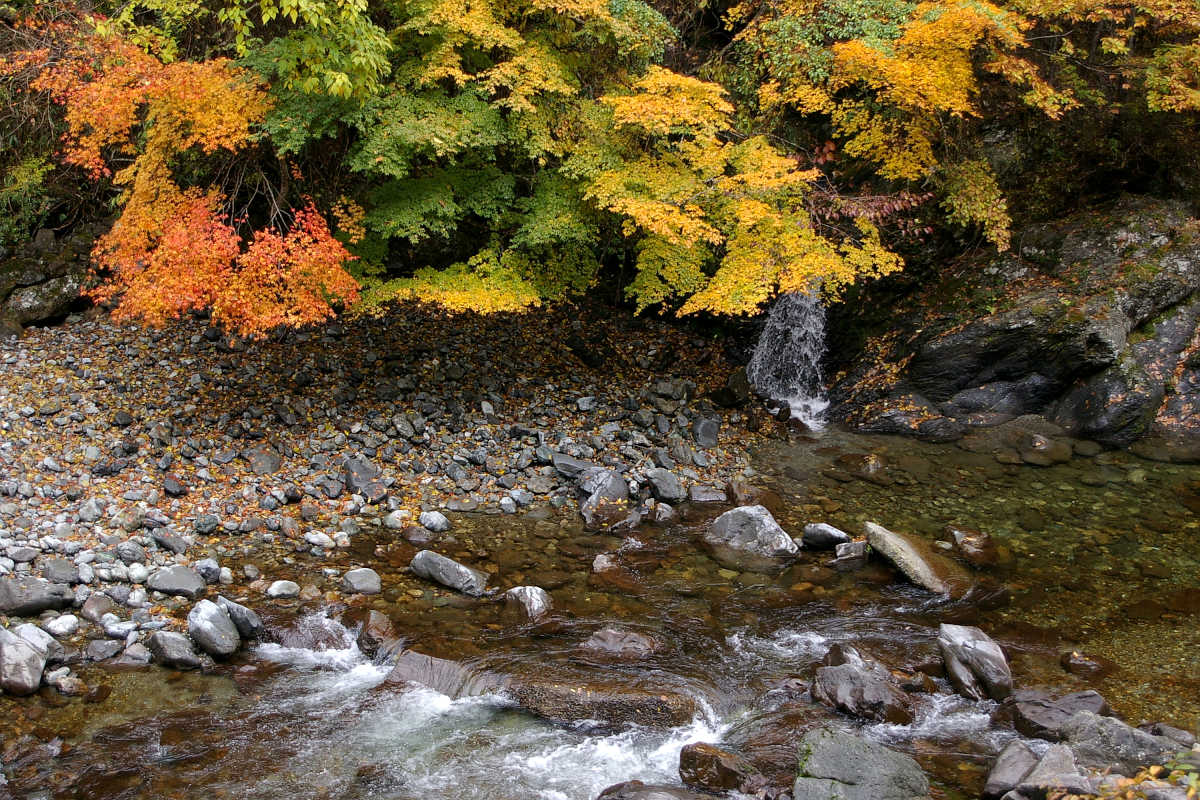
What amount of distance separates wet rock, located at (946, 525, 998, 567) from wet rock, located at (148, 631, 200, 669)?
8.32 m

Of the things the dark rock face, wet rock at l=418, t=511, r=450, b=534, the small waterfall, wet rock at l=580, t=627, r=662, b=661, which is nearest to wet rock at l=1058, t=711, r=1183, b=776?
wet rock at l=580, t=627, r=662, b=661

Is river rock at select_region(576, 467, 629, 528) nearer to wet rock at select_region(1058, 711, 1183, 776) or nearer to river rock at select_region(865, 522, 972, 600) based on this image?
river rock at select_region(865, 522, 972, 600)

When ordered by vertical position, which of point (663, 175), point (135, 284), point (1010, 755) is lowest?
point (1010, 755)

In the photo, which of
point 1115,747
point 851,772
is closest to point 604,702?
point 851,772

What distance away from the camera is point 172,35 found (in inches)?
508

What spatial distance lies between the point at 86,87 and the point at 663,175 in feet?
25.7

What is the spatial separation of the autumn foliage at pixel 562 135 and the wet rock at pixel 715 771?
6.26 m

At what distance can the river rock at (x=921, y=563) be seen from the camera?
28.2ft

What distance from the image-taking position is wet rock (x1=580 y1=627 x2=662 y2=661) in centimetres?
740

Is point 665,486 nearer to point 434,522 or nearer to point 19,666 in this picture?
point 434,522

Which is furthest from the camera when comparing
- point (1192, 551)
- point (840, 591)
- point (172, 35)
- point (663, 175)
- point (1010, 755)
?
point (172, 35)

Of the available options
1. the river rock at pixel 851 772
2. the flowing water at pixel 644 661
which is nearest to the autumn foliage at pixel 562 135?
the flowing water at pixel 644 661

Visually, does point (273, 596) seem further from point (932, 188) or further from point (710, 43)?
point (710, 43)

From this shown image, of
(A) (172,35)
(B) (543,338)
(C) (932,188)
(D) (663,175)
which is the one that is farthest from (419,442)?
(C) (932,188)
